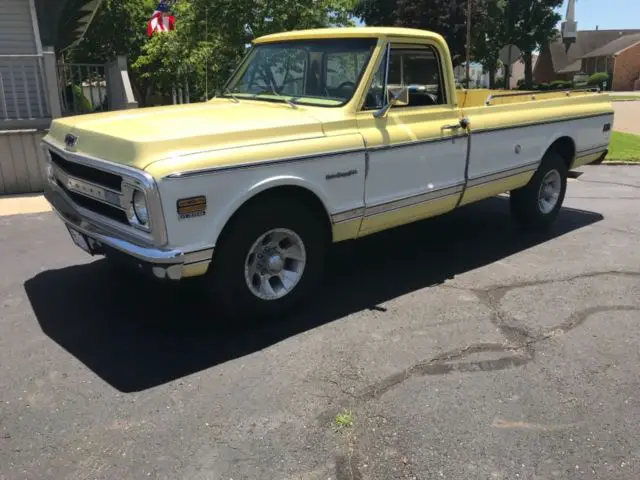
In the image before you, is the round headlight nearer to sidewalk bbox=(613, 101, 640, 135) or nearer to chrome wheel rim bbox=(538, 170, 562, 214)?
chrome wheel rim bbox=(538, 170, 562, 214)

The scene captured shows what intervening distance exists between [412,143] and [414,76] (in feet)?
2.36

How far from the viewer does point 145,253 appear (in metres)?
3.57

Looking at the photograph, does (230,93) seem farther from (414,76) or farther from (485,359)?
(485,359)

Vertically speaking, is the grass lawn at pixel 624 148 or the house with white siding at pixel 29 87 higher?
the house with white siding at pixel 29 87

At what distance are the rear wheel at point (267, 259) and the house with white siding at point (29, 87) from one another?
6.09 m

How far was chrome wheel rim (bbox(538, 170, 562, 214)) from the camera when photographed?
6.68 meters

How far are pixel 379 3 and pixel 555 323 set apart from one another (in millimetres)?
42986

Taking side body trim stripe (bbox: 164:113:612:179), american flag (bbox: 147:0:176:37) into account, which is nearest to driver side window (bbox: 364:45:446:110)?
side body trim stripe (bbox: 164:113:612:179)

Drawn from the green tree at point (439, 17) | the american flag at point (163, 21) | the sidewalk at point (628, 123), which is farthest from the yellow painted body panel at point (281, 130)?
the green tree at point (439, 17)

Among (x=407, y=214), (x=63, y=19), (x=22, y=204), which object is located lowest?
(x=22, y=204)

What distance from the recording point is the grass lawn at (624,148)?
12.0 meters

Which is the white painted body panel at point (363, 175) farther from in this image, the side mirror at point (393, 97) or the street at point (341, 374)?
the street at point (341, 374)

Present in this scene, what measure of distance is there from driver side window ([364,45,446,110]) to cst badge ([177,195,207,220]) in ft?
5.41

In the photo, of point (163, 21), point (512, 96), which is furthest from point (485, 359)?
point (163, 21)
